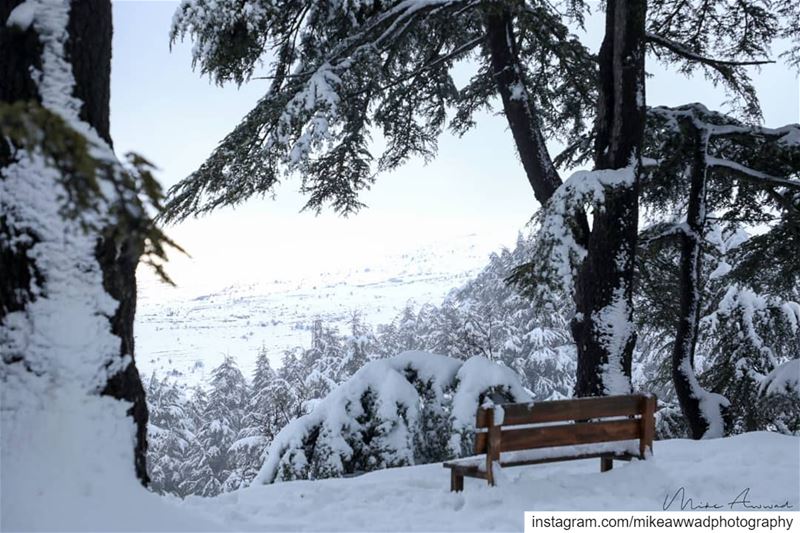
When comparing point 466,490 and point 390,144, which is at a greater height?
point 390,144

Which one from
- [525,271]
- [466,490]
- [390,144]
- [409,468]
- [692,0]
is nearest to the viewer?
[466,490]

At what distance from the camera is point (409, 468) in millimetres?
7289

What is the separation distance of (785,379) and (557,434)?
15.2 feet

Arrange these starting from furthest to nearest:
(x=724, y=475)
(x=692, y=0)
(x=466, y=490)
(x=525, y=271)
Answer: (x=692, y=0) < (x=525, y=271) < (x=724, y=475) < (x=466, y=490)

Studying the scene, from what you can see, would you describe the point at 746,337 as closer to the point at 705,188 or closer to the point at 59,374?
the point at 705,188

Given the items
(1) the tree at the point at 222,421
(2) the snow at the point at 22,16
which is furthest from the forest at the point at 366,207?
(1) the tree at the point at 222,421

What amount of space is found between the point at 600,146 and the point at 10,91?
21.6 ft

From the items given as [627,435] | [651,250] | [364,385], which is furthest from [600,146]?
[364,385]

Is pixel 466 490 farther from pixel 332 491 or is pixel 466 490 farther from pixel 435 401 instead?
pixel 435 401

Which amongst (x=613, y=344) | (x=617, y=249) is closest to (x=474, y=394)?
(x=613, y=344)

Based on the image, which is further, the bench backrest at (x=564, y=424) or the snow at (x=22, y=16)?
the bench backrest at (x=564, y=424)
